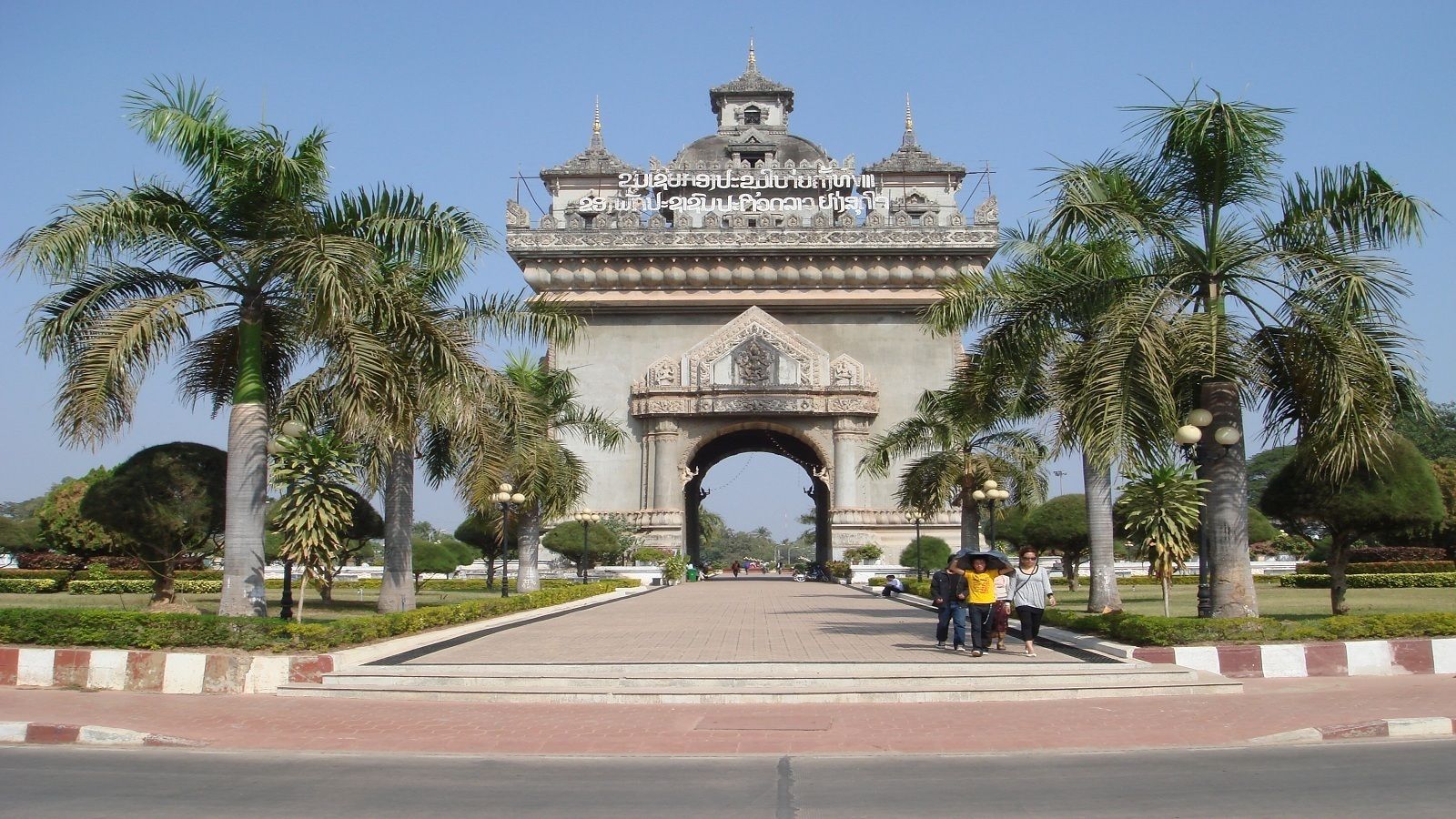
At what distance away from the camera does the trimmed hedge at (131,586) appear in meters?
29.6

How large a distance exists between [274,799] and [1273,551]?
225 feet

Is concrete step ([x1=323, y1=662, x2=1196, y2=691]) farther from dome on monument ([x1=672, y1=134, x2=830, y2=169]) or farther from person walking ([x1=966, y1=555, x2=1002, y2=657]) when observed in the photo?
dome on monument ([x1=672, y1=134, x2=830, y2=169])

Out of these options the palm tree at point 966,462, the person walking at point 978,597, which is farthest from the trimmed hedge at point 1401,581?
the person walking at point 978,597

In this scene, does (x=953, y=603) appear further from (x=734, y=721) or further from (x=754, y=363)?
(x=754, y=363)

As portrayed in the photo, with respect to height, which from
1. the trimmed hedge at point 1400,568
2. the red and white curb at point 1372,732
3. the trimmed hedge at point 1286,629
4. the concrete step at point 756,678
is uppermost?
the trimmed hedge at point 1400,568

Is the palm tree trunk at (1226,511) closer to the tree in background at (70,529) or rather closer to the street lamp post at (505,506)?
the street lamp post at (505,506)

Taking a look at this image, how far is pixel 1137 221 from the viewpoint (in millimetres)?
15117

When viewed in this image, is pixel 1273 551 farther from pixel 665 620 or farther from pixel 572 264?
pixel 665 620

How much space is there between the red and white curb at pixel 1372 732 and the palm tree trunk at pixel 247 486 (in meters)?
11.3

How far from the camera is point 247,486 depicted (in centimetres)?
1542

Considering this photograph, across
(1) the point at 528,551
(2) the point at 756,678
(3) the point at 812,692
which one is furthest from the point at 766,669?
(1) the point at 528,551

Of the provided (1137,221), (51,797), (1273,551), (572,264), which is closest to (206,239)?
(51,797)

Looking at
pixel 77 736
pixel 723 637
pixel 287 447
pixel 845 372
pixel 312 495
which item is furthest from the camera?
pixel 845 372

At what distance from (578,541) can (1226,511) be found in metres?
30.0
